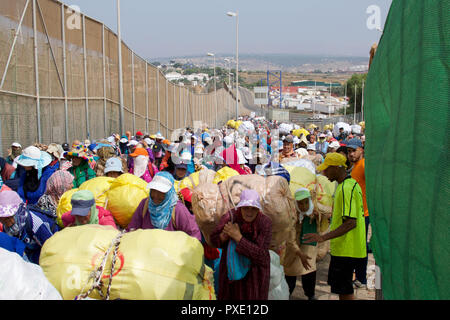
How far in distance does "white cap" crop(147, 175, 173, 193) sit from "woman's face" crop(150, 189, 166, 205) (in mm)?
53

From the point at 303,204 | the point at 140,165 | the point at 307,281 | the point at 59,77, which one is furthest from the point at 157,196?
the point at 59,77

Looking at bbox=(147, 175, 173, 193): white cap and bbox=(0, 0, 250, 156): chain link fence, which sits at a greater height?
bbox=(0, 0, 250, 156): chain link fence

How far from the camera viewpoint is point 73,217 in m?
4.70

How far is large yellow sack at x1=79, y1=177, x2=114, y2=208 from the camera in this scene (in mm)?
5641

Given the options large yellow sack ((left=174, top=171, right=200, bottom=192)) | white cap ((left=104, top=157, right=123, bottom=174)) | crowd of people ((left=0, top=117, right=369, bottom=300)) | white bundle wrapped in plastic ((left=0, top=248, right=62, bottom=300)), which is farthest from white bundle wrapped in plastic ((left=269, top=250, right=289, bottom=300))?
white cap ((left=104, top=157, right=123, bottom=174))

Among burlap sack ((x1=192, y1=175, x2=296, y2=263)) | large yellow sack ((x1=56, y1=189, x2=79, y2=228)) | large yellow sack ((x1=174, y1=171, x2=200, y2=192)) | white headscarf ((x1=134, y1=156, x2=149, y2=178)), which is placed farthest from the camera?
white headscarf ((x1=134, y1=156, x2=149, y2=178))

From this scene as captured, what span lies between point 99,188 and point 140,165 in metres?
2.26

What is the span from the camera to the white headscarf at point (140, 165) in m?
7.89

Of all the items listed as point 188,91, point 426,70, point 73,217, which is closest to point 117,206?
point 73,217

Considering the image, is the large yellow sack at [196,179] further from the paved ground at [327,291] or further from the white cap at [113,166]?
the paved ground at [327,291]

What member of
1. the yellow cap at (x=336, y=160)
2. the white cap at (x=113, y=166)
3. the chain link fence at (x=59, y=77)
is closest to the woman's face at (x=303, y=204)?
the yellow cap at (x=336, y=160)

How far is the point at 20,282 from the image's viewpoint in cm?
222

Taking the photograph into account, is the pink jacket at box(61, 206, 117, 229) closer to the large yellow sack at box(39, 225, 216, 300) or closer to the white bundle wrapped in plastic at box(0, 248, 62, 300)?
the large yellow sack at box(39, 225, 216, 300)

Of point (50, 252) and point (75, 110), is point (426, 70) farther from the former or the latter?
point (75, 110)
